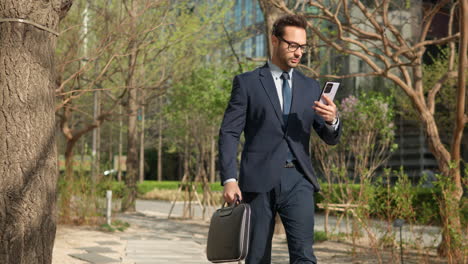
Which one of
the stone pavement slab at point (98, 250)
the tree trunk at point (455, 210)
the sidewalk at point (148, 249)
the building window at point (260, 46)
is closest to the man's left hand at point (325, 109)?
the tree trunk at point (455, 210)

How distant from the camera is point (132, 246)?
10.1 metres

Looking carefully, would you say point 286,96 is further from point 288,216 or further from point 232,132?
point 288,216

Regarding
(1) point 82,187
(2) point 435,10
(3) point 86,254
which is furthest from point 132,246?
(2) point 435,10

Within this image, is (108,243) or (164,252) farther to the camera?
(108,243)

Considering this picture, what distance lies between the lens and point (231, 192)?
137 inches

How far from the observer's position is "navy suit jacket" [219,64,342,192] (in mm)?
3555

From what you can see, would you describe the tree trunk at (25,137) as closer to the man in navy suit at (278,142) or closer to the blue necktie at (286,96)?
the man in navy suit at (278,142)

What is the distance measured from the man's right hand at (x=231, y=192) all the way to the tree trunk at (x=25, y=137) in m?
1.52

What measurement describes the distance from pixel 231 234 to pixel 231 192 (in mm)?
231

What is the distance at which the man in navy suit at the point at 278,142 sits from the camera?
3.51 m

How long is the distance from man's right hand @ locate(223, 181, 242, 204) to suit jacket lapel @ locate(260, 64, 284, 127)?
0.44m

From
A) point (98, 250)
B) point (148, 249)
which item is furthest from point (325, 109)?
point (148, 249)

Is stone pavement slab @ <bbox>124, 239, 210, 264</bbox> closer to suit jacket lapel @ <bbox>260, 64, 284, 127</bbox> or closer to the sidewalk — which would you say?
the sidewalk

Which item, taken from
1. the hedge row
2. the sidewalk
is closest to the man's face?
the hedge row
